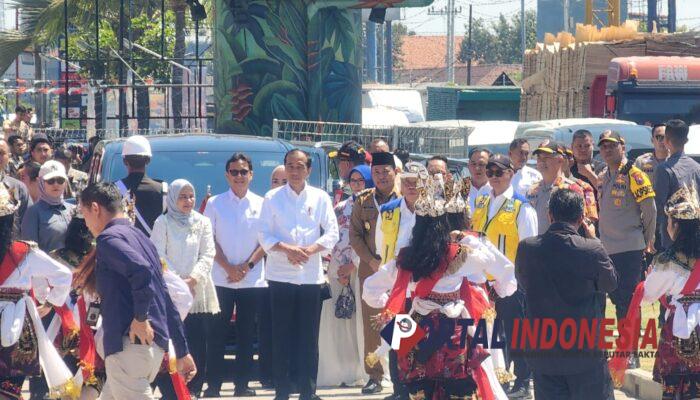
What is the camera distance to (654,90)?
24.1 meters

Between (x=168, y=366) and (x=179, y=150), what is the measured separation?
4.43 m

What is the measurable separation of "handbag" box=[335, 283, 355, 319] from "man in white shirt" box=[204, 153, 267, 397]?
75 cm

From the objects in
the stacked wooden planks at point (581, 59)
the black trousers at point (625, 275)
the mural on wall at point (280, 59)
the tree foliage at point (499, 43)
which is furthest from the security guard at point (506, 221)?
the tree foliage at point (499, 43)

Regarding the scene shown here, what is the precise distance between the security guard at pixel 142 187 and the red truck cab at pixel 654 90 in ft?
48.0

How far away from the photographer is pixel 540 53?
3238 cm

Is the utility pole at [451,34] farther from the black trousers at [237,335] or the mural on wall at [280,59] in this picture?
the black trousers at [237,335]

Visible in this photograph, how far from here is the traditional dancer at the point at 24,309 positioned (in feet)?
25.9

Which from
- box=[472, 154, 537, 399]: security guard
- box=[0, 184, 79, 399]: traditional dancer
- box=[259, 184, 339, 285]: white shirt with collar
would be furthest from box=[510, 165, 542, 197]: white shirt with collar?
box=[0, 184, 79, 399]: traditional dancer

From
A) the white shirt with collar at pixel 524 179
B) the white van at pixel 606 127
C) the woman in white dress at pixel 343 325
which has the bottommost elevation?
the woman in white dress at pixel 343 325

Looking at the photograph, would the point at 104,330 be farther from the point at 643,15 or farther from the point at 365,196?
the point at 643,15

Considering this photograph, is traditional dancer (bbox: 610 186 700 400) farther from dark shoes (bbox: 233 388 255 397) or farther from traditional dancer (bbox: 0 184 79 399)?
dark shoes (bbox: 233 388 255 397)

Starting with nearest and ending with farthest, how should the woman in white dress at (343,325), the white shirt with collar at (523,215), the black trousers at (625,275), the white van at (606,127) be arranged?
the white shirt with collar at (523,215)
the woman in white dress at (343,325)
the black trousers at (625,275)
the white van at (606,127)

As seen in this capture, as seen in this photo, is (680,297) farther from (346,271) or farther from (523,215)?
(346,271)

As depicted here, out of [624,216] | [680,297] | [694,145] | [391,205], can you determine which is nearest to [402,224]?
[391,205]
